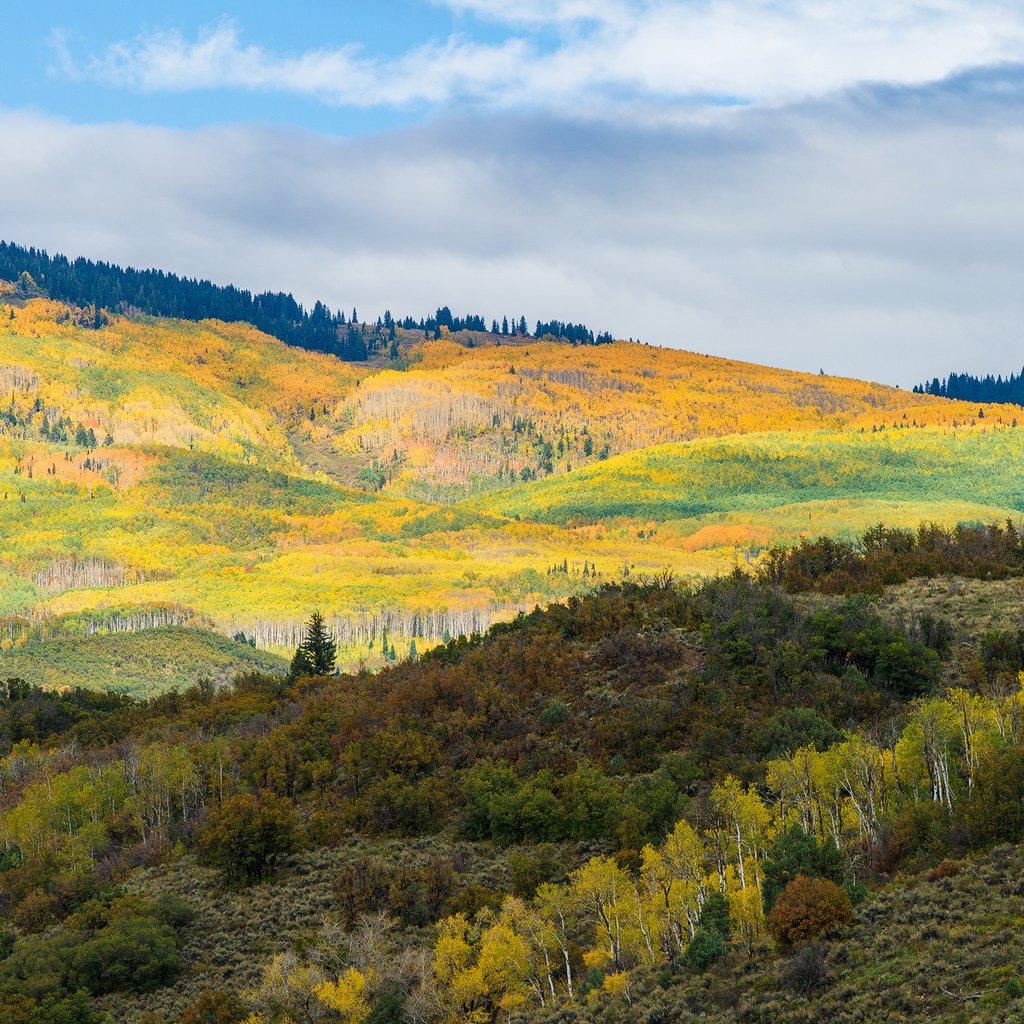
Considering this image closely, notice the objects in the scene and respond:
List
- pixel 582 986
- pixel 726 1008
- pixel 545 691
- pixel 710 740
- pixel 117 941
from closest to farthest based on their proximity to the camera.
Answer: pixel 726 1008 → pixel 582 986 → pixel 117 941 → pixel 710 740 → pixel 545 691

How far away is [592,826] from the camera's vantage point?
73.7 meters

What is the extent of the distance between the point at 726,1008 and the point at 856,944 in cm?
511

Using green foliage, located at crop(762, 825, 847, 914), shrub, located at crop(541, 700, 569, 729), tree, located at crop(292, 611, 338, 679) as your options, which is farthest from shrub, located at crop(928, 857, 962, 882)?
tree, located at crop(292, 611, 338, 679)

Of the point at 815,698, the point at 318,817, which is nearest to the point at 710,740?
the point at 815,698

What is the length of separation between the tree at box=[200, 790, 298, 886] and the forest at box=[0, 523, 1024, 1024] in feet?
0.66

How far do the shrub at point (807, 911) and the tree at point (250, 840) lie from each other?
3425 centimetres

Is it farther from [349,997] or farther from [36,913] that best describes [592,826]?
[36,913]

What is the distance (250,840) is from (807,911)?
36.5 metres

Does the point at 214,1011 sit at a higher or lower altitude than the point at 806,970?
lower

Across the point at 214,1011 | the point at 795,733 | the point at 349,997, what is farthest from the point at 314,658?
the point at 349,997

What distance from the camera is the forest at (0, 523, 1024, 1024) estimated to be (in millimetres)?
51781

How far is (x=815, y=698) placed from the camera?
82125 millimetres

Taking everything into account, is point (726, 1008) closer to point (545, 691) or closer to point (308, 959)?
point (308, 959)

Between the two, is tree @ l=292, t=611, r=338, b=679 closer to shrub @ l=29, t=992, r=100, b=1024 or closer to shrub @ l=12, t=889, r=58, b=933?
shrub @ l=12, t=889, r=58, b=933
